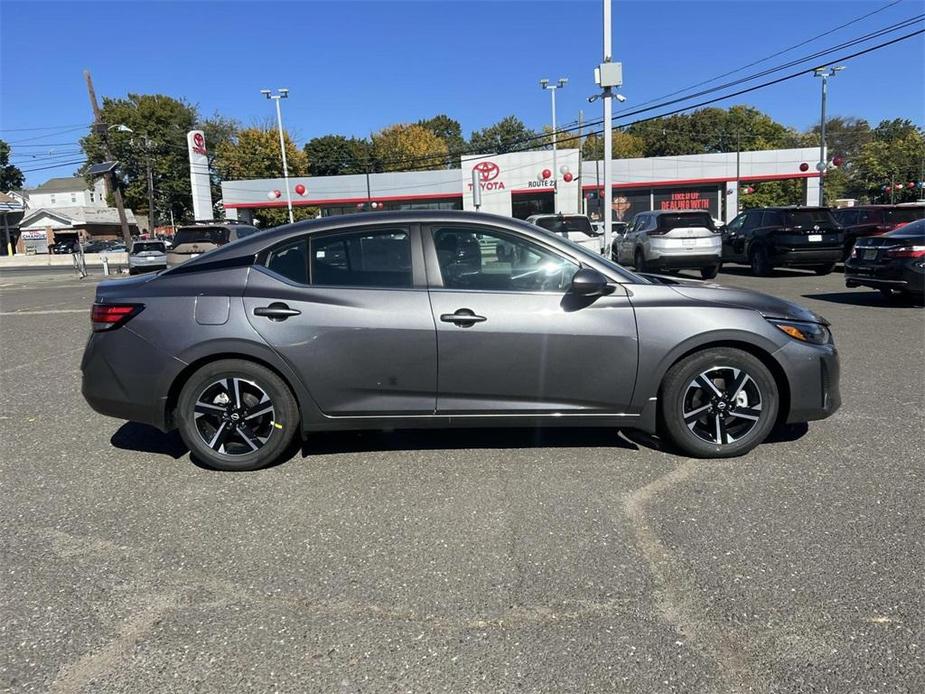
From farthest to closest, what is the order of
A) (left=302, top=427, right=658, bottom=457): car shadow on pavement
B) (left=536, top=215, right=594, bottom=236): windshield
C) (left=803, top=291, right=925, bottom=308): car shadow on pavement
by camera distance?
(left=536, top=215, right=594, bottom=236): windshield < (left=803, top=291, right=925, bottom=308): car shadow on pavement < (left=302, top=427, right=658, bottom=457): car shadow on pavement

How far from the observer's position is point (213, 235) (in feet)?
55.7

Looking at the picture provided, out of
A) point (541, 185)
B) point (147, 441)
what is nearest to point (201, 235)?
point (147, 441)

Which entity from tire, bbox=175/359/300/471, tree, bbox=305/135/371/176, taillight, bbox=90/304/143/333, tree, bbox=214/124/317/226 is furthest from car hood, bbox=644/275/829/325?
tree, bbox=305/135/371/176

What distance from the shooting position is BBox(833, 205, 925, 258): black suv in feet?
53.4

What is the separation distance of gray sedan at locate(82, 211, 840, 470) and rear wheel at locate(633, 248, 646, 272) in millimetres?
11980

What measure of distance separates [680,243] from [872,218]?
6.36 metres

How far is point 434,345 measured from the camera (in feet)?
13.2

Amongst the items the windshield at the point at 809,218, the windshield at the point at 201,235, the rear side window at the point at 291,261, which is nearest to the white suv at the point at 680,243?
the windshield at the point at 809,218

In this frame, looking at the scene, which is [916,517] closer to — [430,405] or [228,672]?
[430,405]

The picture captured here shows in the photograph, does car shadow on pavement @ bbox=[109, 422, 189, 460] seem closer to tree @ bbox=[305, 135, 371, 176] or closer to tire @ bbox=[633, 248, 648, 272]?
tire @ bbox=[633, 248, 648, 272]

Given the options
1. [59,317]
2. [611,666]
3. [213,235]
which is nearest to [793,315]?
[611,666]

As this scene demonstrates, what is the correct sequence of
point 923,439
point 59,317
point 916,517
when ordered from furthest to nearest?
point 59,317, point 923,439, point 916,517

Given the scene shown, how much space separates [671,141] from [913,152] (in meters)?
29.2

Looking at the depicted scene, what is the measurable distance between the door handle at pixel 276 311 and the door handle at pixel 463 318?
35.8 inches
